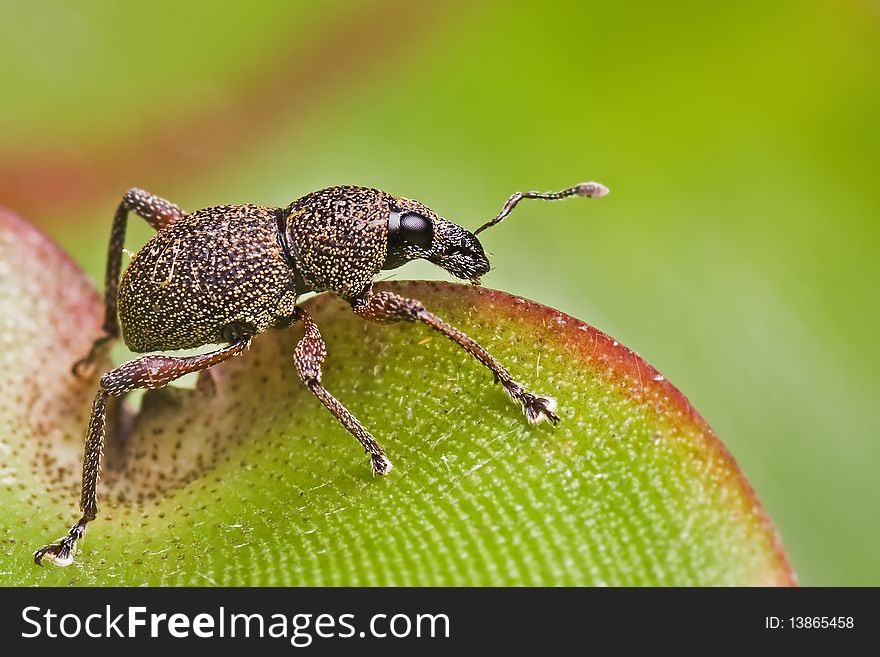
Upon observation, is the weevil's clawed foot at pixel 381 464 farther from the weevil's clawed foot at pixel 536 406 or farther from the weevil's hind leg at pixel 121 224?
the weevil's hind leg at pixel 121 224

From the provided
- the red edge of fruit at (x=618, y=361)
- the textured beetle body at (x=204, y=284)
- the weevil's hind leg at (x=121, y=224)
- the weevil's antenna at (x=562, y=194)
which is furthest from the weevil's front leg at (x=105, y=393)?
the weevil's antenna at (x=562, y=194)

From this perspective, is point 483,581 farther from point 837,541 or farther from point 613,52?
point 613,52

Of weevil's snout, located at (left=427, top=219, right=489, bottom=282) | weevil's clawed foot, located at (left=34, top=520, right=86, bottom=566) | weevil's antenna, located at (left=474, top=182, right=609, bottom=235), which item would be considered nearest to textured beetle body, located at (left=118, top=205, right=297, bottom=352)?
weevil's snout, located at (left=427, top=219, right=489, bottom=282)

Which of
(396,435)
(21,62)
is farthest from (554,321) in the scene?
(21,62)

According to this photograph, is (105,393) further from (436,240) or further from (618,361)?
(618,361)

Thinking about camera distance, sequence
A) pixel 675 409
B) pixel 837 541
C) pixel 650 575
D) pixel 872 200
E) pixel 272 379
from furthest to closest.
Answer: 1. pixel 872 200
2. pixel 837 541
3. pixel 272 379
4. pixel 675 409
5. pixel 650 575

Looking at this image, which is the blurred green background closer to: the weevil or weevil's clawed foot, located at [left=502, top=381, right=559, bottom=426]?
the weevil
